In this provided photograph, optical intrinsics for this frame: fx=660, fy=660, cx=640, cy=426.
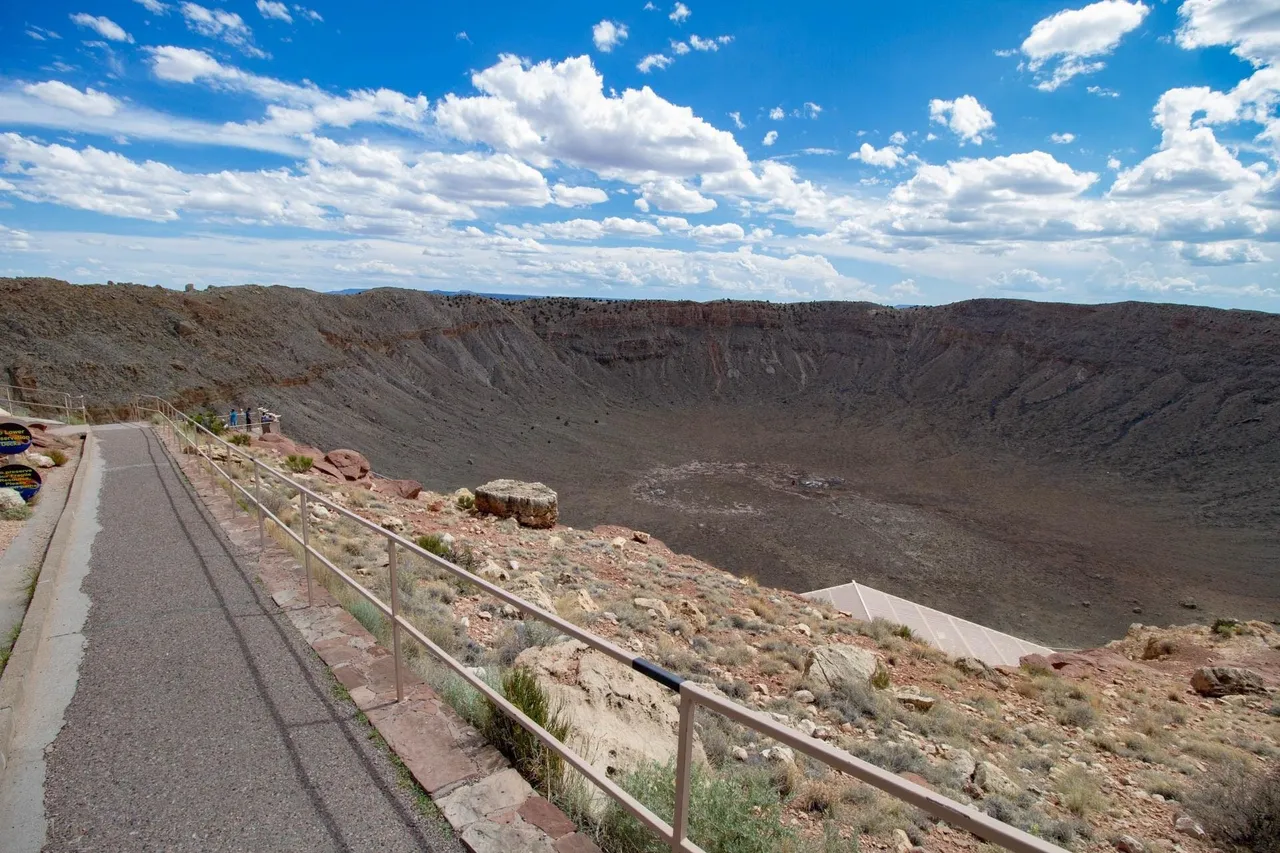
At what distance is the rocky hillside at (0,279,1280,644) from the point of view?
94.2ft

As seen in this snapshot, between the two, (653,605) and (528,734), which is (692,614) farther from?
(528,734)

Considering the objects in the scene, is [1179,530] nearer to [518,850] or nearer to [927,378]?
[927,378]

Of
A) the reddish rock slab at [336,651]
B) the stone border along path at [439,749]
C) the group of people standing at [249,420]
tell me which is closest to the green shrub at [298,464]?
the group of people standing at [249,420]

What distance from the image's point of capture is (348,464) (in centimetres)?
2162

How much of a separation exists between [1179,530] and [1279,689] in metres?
26.2

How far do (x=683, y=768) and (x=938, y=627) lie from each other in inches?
674

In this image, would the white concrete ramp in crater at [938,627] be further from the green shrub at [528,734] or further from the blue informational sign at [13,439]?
the blue informational sign at [13,439]

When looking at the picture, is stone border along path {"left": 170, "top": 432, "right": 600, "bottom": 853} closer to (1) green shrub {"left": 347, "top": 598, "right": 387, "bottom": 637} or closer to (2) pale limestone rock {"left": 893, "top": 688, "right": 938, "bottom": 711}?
(1) green shrub {"left": 347, "top": 598, "right": 387, "bottom": 637}

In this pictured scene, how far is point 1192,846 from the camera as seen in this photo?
6086mm

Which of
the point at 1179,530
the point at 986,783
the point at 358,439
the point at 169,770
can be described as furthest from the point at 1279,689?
the point at 358,439

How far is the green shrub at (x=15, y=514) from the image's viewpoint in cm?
965

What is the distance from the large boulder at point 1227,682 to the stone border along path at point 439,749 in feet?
43.7

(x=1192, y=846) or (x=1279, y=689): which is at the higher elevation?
(x=1192, y=846)

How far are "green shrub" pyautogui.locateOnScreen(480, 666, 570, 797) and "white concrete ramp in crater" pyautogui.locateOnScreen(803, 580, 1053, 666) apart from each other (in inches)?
526
